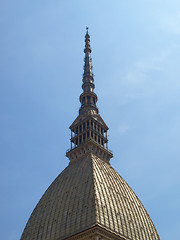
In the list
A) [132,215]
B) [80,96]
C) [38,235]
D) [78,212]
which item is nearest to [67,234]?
[78,212]

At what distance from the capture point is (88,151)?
246ft

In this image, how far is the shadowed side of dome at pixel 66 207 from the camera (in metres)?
56.0

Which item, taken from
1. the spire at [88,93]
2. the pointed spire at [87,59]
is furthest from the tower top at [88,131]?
the pointed spire at [87,59]

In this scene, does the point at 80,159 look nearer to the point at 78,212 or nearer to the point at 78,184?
the point at 78,184

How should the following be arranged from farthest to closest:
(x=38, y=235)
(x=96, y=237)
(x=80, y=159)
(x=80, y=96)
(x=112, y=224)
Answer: (x=80, y=96), (x=80, y=159), (x=38, y=235), (x=112, y=224), (x=96, y=237)

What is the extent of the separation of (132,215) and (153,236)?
621 cm

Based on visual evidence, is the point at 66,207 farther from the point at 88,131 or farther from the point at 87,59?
the point at 87,59

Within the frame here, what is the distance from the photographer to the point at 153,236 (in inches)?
2539

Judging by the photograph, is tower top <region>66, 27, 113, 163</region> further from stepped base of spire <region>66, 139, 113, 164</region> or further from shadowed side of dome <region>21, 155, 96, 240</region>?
shadowed side of dome <region>21, 155, 96, 240</region>

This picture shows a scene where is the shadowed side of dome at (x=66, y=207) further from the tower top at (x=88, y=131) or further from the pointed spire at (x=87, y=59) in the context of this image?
the pointed spire at (x=87, y=59)

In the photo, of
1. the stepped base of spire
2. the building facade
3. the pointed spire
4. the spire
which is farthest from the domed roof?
the pointed spire

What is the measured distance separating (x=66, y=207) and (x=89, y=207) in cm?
532

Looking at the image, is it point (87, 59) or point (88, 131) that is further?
point (87, 59)

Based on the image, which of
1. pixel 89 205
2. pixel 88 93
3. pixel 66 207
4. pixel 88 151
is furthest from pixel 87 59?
pixel 89 205
